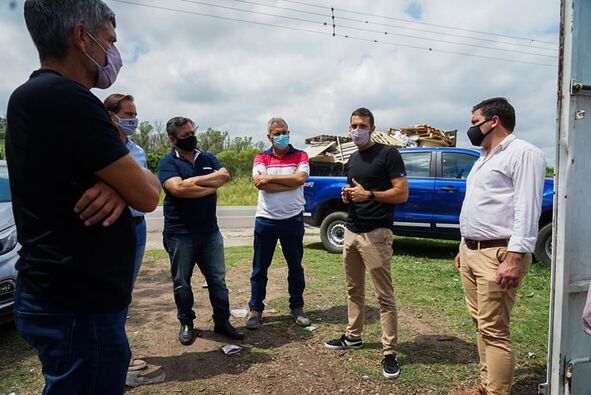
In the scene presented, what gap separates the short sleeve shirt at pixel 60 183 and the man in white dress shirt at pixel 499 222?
2257 mm

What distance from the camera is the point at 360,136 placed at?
356 centimetres

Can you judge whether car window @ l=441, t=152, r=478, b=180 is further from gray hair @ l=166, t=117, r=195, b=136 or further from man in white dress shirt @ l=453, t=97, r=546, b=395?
gray hair @ l=166, t=117, r=195, b=136

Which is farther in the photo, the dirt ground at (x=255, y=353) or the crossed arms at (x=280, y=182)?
the crossed arms at (x=280, y=182)

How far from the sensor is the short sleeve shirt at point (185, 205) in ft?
12.4

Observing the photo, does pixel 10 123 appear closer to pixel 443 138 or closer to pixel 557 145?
pixel 557 145

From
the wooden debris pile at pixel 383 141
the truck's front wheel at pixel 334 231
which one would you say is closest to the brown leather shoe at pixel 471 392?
the truck's front wheel at pixel 334 231

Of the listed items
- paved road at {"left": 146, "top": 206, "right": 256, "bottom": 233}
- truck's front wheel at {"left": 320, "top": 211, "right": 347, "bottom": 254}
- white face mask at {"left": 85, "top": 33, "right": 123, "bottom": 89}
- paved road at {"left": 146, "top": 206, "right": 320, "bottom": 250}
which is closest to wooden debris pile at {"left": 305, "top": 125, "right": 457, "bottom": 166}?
paved road at {"left": 146, "top": 206, "right": 320, "bottom": 250}

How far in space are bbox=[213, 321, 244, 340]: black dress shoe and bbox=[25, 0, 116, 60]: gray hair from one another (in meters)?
3.09

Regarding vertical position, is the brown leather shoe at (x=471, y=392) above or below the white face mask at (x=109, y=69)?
below

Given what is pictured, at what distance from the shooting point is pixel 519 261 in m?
2.56

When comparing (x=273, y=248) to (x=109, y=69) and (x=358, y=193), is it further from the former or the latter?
(x=109, y=69)

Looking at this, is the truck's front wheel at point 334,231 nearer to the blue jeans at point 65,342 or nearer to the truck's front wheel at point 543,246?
the truck's front wheel at point 543,246

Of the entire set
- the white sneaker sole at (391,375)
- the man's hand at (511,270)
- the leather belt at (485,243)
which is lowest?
the white sneaker sole at (391,375)

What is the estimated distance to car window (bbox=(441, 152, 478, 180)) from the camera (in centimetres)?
704
